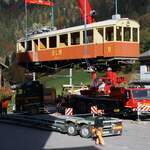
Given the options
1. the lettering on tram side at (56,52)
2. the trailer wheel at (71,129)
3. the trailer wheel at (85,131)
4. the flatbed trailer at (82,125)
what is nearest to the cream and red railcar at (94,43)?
the lettering on tram side at (56,52)

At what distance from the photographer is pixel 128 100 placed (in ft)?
106

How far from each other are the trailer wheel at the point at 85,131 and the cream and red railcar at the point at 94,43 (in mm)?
8637

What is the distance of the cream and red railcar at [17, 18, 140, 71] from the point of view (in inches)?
1226

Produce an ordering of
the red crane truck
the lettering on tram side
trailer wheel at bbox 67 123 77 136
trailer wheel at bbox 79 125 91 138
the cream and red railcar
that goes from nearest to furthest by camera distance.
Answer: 1. trailer wheel at bbox 79 125 91 138
2. trailer wheel at bbox 67 123 77 136
3. the cream and red railcar
4. the red crane truck
5. the lettering on tram side

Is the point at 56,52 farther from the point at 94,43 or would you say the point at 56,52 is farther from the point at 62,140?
the point at 62,140

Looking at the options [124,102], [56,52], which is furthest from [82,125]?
[56,52]

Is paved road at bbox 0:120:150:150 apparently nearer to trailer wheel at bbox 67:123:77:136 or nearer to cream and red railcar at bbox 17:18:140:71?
trailer wheel at bbox 67:123:77:136

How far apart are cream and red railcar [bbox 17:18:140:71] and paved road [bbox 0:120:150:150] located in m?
5.60

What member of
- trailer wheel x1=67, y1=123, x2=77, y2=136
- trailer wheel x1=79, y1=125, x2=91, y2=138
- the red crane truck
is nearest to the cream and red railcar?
the red crane truck

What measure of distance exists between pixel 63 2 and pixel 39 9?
13.7 m

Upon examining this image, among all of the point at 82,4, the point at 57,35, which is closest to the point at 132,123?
the point at 57,35

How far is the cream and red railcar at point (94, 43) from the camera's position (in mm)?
31141

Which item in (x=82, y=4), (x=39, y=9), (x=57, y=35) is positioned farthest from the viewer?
(x=39, y=9)

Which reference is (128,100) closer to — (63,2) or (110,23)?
(110,23)
